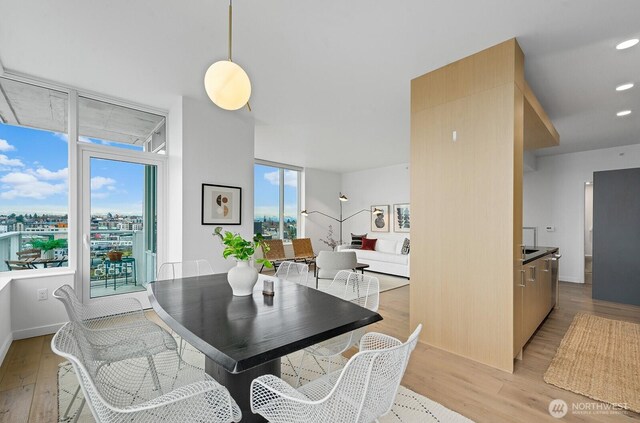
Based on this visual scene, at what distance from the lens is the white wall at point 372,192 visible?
25.9ft

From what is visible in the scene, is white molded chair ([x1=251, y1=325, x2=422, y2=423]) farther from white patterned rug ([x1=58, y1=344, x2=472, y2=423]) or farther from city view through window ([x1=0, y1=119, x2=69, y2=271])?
city view through window ([x1=0, y1=119, x2=69, y2=271])

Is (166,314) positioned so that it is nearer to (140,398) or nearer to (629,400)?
(140,398)

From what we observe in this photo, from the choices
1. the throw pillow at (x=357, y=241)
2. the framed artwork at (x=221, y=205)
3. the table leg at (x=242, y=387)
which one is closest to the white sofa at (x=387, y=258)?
the throw pillow at (x=357, y=241)

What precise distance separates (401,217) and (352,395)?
705 cm

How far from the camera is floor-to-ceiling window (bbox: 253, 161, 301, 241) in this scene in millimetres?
7668

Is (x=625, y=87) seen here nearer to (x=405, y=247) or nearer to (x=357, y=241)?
(x=405, y=247)

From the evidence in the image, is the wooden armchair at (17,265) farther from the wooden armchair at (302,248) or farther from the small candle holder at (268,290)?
the wooden armchair at (302,248)

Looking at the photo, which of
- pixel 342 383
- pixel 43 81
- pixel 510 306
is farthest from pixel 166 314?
pixel 43 81

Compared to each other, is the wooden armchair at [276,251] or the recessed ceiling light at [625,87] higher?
the recessed ceiling light at [625,87]

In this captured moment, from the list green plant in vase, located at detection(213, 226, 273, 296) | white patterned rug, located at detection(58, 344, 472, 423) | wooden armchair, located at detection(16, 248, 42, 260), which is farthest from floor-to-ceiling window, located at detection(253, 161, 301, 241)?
green plant in vase, located at detection(213, 226, 273, 296)

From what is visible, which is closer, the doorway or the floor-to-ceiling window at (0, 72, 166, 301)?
the floor-to-ceiling window at (0, 72, 166, 301)

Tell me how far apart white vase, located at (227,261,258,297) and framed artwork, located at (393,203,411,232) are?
6207 mm

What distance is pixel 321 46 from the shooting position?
2648 mm

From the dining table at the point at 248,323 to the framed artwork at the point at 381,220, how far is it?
6.18 m
